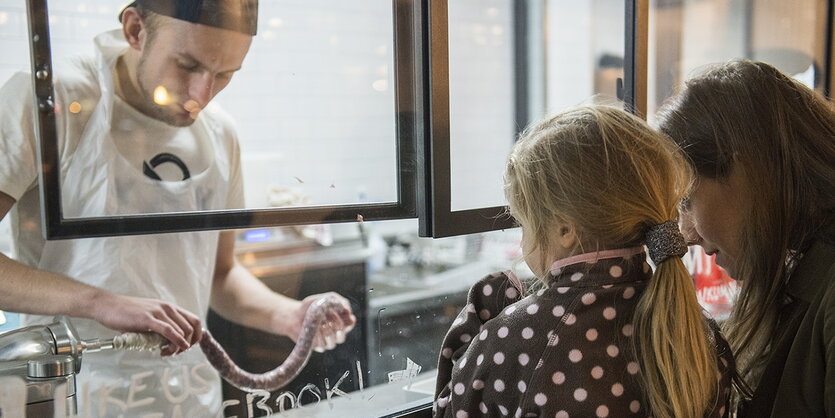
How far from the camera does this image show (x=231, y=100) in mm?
1271

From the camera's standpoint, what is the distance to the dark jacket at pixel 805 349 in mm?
1050

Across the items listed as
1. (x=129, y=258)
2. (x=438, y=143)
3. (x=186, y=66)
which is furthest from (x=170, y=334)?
(x=438, y=143)

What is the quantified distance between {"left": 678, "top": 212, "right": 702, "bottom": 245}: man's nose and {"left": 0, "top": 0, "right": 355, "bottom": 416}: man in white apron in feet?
2.58

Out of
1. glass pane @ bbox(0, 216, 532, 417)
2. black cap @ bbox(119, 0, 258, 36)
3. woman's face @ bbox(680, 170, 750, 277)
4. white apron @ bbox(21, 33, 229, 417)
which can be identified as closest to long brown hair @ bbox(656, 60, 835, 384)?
woman's face @ bbox(680, 170, 750, 277)

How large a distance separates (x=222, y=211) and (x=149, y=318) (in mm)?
210

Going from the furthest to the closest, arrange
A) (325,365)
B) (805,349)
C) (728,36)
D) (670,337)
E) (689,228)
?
(728,36)
(325,365)
(689,228)
(805,349)
(670,337)

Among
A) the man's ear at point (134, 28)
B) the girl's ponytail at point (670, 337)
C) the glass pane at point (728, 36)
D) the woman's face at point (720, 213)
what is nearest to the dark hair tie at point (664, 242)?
the girl's ponytail at point (670, 337)

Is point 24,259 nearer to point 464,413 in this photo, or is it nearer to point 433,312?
point 464,413

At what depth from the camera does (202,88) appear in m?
1.23

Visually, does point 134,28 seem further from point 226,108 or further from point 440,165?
point 440,165

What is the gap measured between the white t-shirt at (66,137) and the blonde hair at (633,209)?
0.58 meters

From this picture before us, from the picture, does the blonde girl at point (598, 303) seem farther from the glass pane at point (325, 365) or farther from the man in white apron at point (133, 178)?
the man in white apron at point (133, 178)

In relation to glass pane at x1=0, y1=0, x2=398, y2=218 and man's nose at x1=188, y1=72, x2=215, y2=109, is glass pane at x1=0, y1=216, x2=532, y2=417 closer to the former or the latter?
glass pane at x1=0, y1=0, x2=398, y2=218

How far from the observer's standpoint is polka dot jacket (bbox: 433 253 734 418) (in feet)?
3.18
